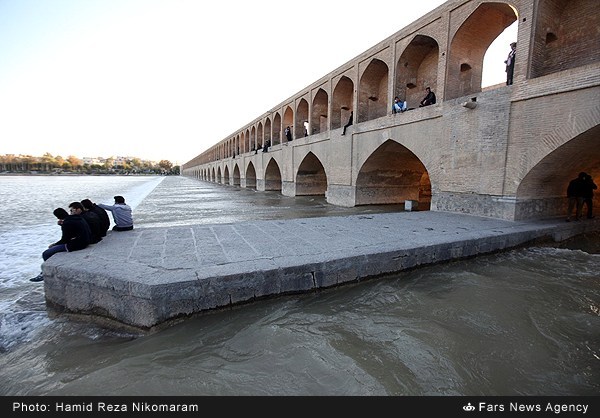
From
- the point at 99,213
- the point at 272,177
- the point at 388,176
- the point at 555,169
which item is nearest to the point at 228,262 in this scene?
the point at 99,213

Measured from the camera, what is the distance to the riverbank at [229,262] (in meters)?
2.65

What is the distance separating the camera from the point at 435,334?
262cm

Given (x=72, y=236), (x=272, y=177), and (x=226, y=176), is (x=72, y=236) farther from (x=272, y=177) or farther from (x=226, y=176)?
(x=226, y=176)

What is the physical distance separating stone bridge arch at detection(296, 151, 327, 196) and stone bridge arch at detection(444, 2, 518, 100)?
27.6 feet

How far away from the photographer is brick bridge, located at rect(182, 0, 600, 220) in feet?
19.5

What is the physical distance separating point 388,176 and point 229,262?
9.88 m

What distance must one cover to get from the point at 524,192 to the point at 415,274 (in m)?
4.44

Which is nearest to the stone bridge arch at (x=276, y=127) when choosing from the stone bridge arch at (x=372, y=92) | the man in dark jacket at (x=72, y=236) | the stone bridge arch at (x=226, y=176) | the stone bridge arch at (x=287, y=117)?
the stone bridge arch at (x=287, y=117)

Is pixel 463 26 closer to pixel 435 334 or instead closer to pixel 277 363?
pixel 435 334

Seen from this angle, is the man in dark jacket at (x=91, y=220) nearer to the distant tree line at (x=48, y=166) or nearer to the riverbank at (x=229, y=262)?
the riverbank at (x=229, y=262)

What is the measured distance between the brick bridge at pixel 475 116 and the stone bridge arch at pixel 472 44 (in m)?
0.03
